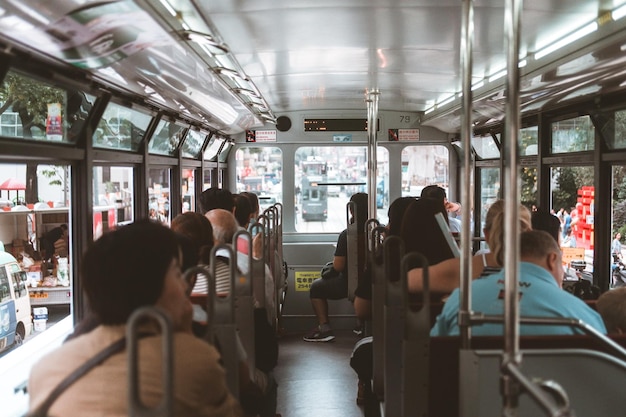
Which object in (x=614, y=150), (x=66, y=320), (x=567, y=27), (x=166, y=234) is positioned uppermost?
(x=567, y=27)

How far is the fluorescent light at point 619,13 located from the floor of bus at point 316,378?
3.25 meters

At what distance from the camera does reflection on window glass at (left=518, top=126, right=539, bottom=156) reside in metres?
6.50

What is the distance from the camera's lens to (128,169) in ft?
16.4

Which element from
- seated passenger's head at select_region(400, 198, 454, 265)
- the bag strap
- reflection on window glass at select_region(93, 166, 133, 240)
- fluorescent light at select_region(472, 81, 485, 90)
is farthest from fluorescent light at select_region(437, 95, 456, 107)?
the bag strap

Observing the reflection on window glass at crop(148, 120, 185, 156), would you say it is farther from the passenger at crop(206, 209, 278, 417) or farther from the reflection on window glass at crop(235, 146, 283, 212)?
the reflection on window glass at crop(235, 146, 283, 212)

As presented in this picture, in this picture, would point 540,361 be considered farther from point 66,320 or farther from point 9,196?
point 66,320

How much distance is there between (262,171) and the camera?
368 inches

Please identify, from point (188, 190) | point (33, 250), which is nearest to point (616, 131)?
point (33, 250)

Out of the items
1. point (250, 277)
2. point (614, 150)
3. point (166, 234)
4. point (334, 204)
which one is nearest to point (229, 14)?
point (250, 277)

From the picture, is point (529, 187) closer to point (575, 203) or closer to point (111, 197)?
point (575, 203)

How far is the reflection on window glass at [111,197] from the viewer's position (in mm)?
4113

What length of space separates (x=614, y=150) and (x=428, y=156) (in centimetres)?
440

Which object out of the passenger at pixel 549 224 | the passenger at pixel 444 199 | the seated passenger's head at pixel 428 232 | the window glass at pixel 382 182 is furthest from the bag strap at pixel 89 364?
the window glass at pixel 382 182

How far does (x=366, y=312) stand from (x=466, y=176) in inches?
108
